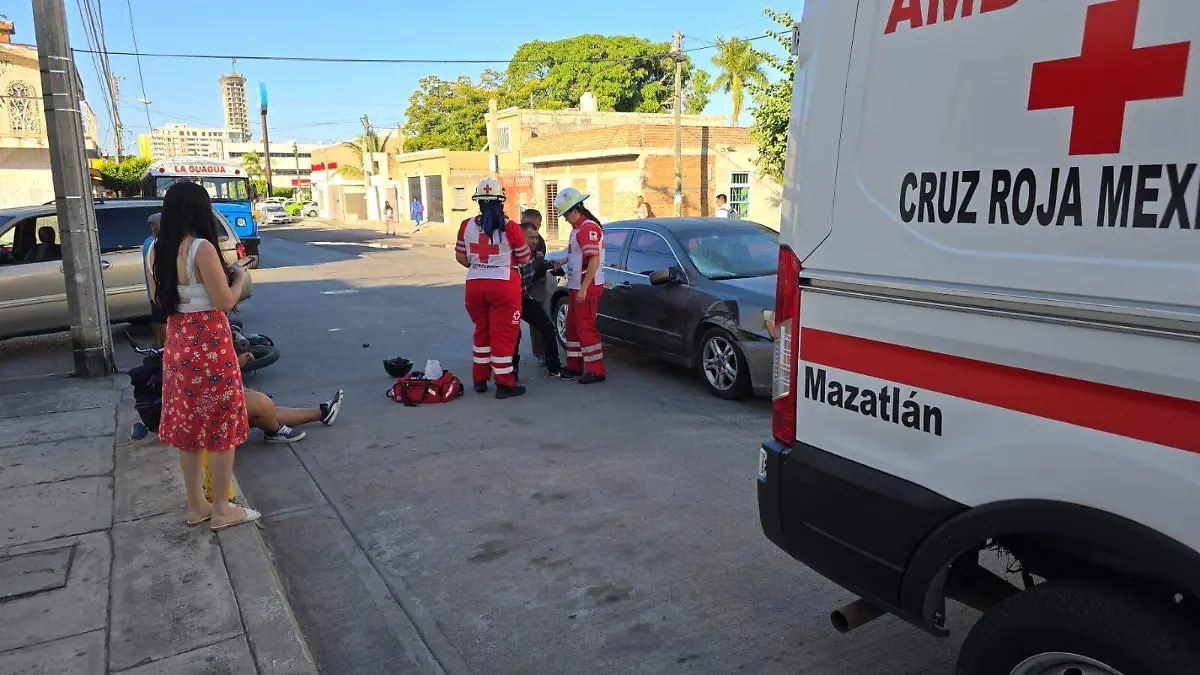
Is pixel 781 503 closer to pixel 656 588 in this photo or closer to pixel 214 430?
pixel 656 588

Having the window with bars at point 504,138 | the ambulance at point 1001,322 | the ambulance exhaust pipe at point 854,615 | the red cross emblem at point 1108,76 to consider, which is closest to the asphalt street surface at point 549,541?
the ambulance exhaust pipe at point 854,615

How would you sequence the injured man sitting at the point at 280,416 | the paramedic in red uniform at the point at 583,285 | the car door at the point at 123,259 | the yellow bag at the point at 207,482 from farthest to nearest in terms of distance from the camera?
the car door at the point at 123,259, the paramedic in red uniform at the point at 583,285, the injured man sitting at the point at 280,416, the yellow bag at the point at 207,482

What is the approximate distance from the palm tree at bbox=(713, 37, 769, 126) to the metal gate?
18.7m

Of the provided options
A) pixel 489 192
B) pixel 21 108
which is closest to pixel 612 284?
pixel 489 192

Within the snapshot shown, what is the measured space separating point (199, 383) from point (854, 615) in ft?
10.4

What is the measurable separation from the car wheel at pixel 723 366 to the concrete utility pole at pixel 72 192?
5.65 m

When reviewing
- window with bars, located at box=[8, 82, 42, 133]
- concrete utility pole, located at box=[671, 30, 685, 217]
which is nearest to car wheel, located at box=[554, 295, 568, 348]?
concrete utility pole, located at box=[671, 30, 685, 217]

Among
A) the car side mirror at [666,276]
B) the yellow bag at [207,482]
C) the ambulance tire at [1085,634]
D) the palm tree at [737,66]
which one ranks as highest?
the palm tree at [737,66]

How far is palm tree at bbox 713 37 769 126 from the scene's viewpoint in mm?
33656

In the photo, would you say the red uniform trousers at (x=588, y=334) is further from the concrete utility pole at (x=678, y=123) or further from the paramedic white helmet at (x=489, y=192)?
the concrete utility pole at (x=678, y=123)

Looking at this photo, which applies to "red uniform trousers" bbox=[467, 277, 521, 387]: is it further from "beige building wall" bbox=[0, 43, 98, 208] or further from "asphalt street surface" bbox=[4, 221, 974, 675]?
"beige building wall" bbox=[0, 43, 98, 208]

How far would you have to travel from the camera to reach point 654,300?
7.65 metres

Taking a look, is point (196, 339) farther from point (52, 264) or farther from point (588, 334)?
point (52, 264)

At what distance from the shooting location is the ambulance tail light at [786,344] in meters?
2.68
